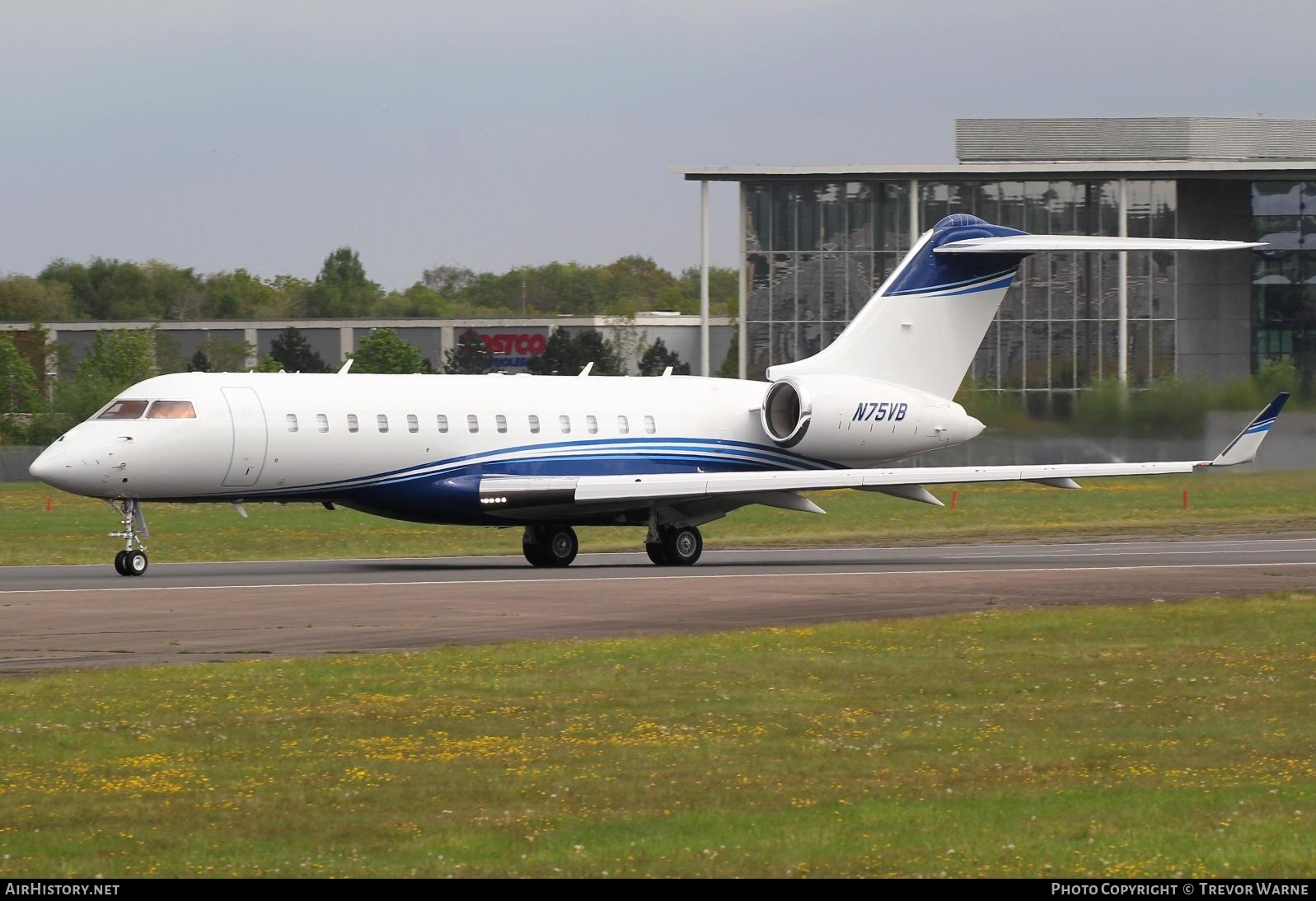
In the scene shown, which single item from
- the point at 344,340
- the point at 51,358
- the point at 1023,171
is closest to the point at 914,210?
the point at 1023,171

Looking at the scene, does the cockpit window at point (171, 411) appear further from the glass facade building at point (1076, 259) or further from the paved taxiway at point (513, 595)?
the glass facade building at point (1076, 259)

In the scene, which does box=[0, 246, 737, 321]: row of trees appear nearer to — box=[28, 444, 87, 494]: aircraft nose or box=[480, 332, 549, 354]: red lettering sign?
box=[480, 332, 549, 354]: red lettering sign

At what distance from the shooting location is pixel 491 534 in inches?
1620

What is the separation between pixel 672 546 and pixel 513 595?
7636 millimetres

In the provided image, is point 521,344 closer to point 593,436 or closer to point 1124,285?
point 1124,285

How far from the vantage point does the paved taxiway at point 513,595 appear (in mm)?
18578

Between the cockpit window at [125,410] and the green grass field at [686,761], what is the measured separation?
37.2 feet

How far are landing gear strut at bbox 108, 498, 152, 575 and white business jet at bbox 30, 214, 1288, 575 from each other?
0.11ft

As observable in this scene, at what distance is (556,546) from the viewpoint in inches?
1212

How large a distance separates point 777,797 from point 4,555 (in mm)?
27551

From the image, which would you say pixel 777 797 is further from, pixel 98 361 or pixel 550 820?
pixel 98 361
